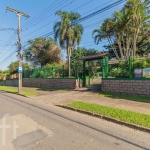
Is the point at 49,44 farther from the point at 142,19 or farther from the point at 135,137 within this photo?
the point at 135,137

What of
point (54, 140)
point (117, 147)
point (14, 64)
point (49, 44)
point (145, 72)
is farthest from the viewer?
point (14, 64)

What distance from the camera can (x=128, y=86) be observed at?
10.9 metres

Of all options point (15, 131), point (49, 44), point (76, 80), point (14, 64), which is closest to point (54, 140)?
point (15, 131)

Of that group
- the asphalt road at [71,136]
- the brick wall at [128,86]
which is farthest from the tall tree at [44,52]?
the asphalt road at [71,136]

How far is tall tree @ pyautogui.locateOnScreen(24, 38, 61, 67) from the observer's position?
1332 inches

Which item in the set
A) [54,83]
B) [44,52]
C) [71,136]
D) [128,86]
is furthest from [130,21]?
[44,52]

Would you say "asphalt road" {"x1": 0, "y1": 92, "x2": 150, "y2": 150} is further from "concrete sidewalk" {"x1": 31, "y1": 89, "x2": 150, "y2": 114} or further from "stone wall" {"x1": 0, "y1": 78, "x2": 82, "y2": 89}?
→ "stone wall" {"x1": 0, "y1": 78, "x2": 82, "y2": 89}

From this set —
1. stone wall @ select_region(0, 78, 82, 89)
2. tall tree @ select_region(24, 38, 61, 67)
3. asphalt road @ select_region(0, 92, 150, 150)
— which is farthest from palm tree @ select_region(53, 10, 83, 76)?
asphalt road @ select_region(0, 92, 150, 150)

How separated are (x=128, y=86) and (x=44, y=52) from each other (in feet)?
85.3

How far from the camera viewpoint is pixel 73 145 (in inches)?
159

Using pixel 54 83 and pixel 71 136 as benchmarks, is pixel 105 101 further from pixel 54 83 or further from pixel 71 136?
pixel 54 83

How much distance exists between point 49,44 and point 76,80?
67.2ft

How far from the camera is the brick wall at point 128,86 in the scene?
9.97 m

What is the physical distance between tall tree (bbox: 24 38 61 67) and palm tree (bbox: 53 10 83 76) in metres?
10.2
